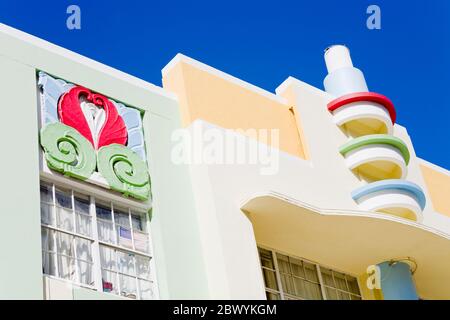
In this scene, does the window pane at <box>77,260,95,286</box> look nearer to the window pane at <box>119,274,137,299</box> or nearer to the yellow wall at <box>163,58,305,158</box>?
the window pane at <box>119,274,137,299</box>

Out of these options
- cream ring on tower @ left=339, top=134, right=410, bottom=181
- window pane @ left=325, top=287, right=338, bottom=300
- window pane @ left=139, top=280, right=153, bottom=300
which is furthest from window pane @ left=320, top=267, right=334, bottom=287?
window pane @ left=139, top=280, right=153, bottom=300

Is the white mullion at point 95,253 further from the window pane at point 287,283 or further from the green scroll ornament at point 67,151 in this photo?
the window pane at point 287,283

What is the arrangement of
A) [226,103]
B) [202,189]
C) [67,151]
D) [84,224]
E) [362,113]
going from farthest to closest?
[362,113] → [226,103] → [202,189] → [67,151] → [84,224]

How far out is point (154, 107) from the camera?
1616 centimetres

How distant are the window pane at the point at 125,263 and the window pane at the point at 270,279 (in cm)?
309

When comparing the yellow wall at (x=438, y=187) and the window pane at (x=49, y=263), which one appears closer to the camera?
the window pane at (x=49, y=263)

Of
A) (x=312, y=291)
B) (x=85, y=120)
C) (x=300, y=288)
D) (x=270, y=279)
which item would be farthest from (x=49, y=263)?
(x=312, y=291)

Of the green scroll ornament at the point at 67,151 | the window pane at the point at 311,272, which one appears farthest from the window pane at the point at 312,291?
the green scroll ornament at the point at 67,151

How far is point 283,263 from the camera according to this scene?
55.6ft

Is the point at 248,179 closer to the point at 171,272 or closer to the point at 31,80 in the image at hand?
the point at 171,272

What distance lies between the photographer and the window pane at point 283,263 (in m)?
16.8

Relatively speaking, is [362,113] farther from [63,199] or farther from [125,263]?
[63,199]

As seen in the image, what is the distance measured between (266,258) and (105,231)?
3.73 metres

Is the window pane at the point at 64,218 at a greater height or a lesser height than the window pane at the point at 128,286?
greater
